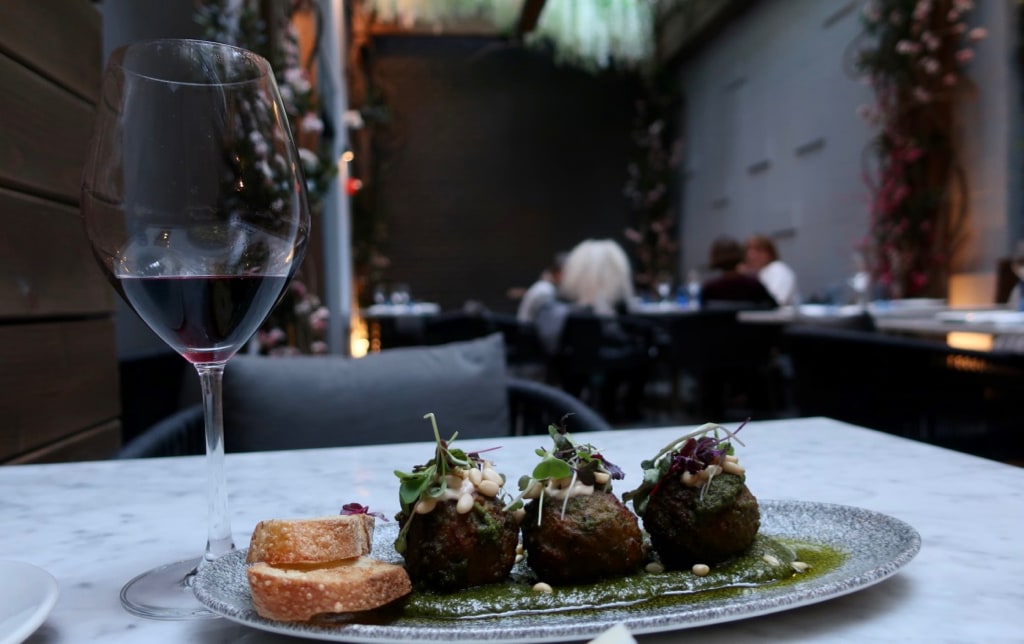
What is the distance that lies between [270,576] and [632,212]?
35.1 feet

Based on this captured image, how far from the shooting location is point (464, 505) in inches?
Result: 17.6

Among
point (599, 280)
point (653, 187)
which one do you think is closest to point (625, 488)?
point (599, 280)

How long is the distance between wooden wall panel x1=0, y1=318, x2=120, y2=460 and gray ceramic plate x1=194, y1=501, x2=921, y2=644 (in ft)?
3.09

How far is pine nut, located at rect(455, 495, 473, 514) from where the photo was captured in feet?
1.46

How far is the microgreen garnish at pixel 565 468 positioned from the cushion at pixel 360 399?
37.7 inches

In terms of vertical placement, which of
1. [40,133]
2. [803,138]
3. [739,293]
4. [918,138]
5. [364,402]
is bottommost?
[364,402]

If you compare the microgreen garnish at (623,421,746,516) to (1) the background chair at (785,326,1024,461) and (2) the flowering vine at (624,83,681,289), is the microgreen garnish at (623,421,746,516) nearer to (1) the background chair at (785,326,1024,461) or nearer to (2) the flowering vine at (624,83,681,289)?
(1) the background chair at (785,326,1024,461)

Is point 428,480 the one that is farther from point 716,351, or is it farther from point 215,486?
point 716,351

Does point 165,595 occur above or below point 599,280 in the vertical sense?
below

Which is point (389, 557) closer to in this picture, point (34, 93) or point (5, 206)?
point (5, 206)

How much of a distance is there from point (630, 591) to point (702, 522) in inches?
2.6

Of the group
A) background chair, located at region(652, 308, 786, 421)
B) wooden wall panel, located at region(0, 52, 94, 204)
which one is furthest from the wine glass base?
background chair, located at region(652, 308, 786, 421)

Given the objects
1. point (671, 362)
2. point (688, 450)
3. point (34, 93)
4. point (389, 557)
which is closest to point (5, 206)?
point (34, 93)

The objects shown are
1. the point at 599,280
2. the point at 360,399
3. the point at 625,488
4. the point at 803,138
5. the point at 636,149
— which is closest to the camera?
the point at 625,488
